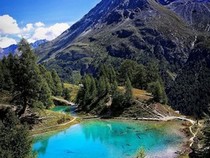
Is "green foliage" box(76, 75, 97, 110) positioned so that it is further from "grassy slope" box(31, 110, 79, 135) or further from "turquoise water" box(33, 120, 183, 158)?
"turquoise water" box(33, 120, 183, 158)

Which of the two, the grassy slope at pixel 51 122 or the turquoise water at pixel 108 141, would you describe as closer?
the turquoise water at pixel 108 141

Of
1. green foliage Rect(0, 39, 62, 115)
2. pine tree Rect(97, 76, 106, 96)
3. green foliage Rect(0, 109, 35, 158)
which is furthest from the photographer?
pine tree Rect(97, 76, 106, 96)

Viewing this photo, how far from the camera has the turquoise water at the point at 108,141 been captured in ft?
207

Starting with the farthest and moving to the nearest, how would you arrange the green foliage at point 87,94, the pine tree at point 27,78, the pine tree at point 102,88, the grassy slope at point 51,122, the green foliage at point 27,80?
the green foliage at point 87,94
the pine tree at point 102,88
the grassy slope at point 51,122
the green foliage at point 27,80
the pine tree at point 27,78

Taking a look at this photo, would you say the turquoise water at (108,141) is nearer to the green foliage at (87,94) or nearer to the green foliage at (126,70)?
the green foliage at (87,94)

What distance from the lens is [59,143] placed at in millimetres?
71500

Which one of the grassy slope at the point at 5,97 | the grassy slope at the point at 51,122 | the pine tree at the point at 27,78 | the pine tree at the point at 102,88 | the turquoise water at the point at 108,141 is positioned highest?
the pine tree at the point at 27,78

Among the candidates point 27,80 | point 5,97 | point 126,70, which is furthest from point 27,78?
point 126,70

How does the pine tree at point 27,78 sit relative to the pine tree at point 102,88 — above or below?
above

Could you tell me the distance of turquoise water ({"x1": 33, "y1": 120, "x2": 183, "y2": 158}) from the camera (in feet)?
207

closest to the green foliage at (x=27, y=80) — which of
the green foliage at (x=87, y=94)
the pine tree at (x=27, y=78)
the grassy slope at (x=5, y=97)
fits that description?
the pine tree at (x=27, y=78)

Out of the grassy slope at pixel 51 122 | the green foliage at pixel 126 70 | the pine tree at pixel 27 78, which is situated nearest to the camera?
the pine tree at pixel 27 78

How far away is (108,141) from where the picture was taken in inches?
2896

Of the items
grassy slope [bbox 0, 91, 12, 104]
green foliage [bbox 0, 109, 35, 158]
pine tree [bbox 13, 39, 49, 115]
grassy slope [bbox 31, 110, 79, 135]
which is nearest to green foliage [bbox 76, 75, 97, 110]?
grassy slope [bbox 31, 110, 79, 135]
